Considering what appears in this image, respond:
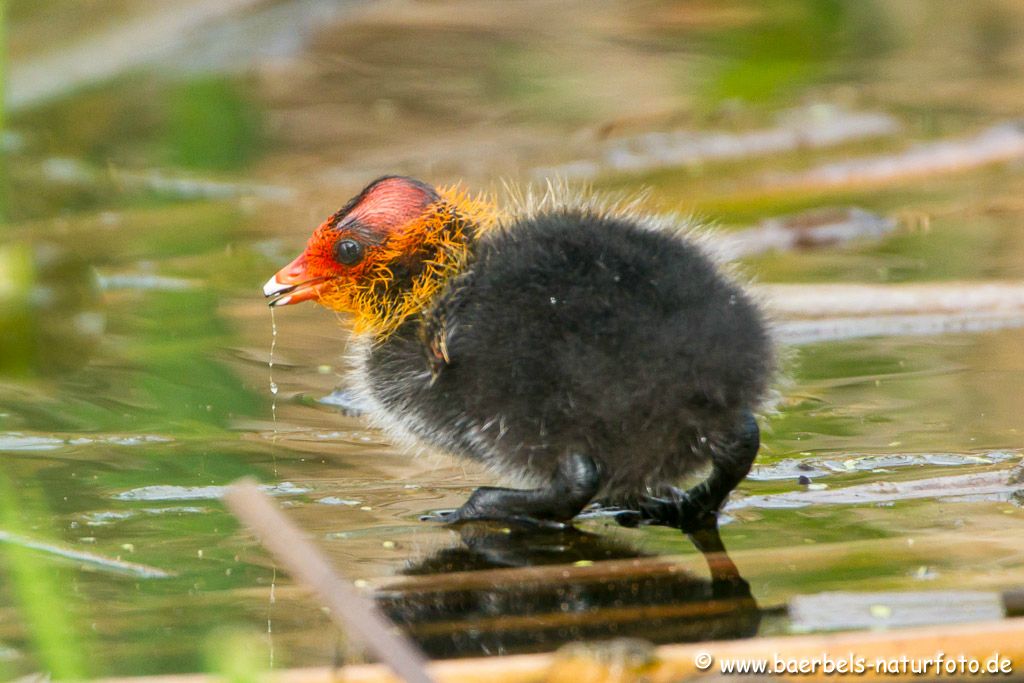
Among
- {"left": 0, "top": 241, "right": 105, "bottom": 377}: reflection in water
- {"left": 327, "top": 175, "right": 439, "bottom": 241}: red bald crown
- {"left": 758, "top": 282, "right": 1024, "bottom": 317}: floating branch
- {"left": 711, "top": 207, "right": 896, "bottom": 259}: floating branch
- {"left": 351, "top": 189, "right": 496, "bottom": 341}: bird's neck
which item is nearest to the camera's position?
{"left": 351, "top": 189, "right": 496, "bottom": 341}: bird's neck

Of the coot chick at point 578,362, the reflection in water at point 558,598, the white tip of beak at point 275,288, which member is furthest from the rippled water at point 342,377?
the white tip of beak at point 275,288

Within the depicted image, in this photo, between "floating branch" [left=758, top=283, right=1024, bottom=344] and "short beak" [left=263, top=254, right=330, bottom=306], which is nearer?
"short beak" [left=263, top=254, right=330, bottom=306]

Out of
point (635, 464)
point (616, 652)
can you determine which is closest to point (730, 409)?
point (635, 464)

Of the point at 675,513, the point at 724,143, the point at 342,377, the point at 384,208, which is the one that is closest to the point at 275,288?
the point at 384,208

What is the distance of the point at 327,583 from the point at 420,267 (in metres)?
1.71

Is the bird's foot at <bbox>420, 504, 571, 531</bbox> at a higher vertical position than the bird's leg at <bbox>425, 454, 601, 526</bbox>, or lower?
lower

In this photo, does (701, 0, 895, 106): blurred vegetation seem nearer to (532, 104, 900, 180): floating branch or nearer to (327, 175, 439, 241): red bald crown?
(532, 104, 900, 180): floating branch

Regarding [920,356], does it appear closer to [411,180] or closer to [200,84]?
[411,180]

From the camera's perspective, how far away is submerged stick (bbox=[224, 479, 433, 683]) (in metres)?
1.94

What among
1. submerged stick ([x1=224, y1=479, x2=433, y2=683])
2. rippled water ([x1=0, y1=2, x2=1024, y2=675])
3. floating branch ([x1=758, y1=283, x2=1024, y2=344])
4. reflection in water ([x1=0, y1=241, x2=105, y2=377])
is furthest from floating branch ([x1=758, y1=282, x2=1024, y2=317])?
submerged stick ([x1=224, y1=479, x2=433, y2=683])

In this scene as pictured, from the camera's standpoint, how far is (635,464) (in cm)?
325

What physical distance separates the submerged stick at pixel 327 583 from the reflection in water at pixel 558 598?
1.78ft

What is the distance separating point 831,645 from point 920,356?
90.9 inches

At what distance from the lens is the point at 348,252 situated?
3684 millimetres
